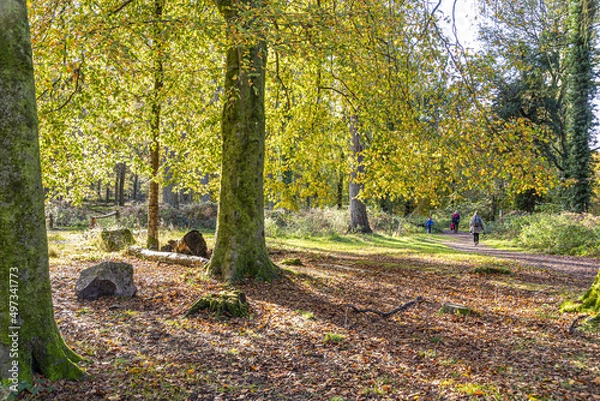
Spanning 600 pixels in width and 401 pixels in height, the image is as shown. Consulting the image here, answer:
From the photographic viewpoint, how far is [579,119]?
76.1 feet

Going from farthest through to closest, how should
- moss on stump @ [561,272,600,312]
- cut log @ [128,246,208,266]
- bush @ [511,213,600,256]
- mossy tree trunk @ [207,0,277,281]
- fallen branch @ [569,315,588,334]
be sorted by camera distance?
1. bush @ [511,213,600,256]
2. cut log @ [128,246,208,266]
3. mossy tree trunk @ [207,0,277,281]
4. moss on stump @ [561,272,600,312]
5. fallen branch @ [569,315,588,334]

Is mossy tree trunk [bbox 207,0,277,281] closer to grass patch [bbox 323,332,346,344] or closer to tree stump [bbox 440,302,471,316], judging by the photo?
grass patch [bbox 323,332,346,344]

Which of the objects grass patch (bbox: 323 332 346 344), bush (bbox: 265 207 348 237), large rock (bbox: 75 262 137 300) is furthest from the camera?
bush (bbox: 265 207 348 237)

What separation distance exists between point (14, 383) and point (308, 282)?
608cm

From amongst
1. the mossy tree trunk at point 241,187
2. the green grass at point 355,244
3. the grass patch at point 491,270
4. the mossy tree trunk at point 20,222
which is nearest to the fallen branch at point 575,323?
the grass patch at point 491,270

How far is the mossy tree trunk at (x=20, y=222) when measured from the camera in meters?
3.25

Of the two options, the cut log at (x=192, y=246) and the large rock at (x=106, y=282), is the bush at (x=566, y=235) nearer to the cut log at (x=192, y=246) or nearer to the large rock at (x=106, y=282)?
the cut log at (x=192, y=246)

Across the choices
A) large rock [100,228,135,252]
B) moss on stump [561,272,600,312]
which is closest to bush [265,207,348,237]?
large rock [100,228,135,252]

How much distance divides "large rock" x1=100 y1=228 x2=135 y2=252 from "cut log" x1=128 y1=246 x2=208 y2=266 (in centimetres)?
127

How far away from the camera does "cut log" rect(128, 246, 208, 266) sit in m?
9.73

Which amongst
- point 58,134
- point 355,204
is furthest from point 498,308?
point 355,204

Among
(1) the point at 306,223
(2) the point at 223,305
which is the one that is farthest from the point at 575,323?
(1) the point at 306,223

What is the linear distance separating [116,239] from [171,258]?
3201 millimetres

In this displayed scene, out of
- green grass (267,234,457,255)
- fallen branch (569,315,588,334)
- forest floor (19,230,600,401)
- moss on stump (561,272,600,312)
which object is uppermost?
moss on stump (561,272,600,312)
